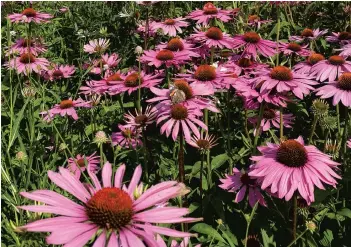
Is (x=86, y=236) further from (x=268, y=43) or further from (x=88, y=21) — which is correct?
(x=88, y=21)

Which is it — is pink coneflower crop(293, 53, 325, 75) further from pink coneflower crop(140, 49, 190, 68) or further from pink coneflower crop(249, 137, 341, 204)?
pink coneflower crop(249, 137, 341, 204)

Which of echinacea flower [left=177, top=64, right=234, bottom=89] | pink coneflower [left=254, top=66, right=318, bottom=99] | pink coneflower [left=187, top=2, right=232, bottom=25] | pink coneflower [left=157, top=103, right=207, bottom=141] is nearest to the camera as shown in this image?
pink coneflower [left=157, top=103, right=207, bottom=141]

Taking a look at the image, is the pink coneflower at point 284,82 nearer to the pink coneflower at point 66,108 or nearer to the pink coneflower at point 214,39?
the pink coneflower at point 214,39

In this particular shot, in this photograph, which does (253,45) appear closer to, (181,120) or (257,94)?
(257,94)

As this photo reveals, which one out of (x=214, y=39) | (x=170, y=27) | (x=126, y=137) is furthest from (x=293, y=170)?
(x=170, y=27)

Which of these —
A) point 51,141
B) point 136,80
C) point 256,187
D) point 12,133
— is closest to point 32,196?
point 12,133

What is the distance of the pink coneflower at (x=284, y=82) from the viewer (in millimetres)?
1571

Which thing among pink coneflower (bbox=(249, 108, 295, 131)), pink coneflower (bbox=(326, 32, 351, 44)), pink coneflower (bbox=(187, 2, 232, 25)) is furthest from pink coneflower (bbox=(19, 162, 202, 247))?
pink coneflower (bbox=(326, 32, 351, 44))

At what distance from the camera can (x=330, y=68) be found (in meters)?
1.88

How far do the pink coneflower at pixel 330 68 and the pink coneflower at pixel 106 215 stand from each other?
4.01 ft

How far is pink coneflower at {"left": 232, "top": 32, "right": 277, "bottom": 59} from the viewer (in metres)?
1.94

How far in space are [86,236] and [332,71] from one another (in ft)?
4.71

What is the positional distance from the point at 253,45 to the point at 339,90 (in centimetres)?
46

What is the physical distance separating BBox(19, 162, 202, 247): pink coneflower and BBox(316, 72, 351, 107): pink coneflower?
1.01 m
